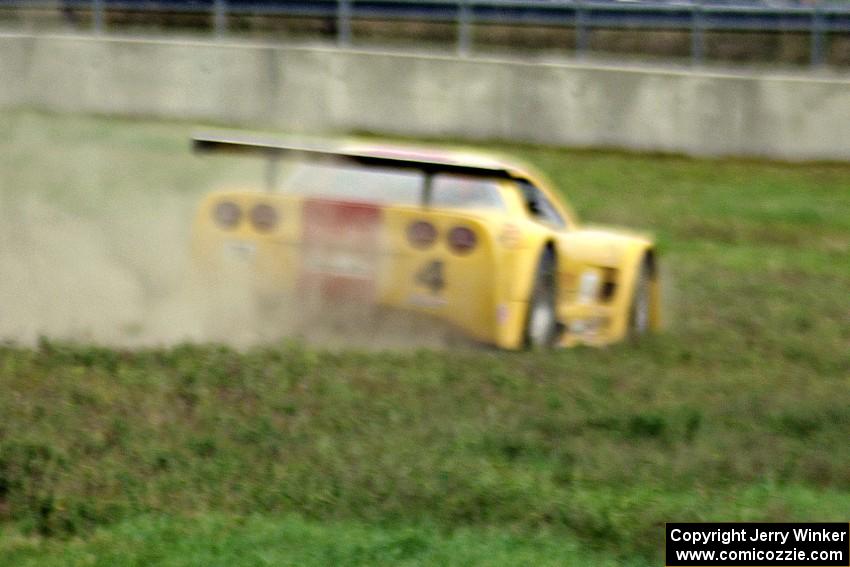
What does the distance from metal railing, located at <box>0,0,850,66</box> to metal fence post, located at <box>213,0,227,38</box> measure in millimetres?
13

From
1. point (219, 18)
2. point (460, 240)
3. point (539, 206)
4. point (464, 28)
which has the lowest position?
point (460, 240)

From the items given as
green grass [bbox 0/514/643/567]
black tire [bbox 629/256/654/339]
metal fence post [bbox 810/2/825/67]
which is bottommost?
green grass [bbox 0/514/643/567]

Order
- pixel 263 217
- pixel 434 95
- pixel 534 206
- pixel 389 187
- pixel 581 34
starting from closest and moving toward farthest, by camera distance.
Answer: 1. pixel 263 217
2. pixel 389 187
3. pixel 534 206
4. pixel 434 95
5. pixel 581 34

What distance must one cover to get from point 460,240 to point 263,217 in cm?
112

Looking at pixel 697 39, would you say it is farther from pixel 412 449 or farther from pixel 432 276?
pixel 412 449

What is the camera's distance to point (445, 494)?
533cm

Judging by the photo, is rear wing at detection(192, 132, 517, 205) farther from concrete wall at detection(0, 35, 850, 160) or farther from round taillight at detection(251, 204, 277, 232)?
concrete wall at detection(0, 35, 850, 160)

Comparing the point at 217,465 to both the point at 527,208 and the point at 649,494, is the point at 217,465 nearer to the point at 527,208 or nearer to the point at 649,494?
the point at 649,494

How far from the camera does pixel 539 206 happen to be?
9148mm

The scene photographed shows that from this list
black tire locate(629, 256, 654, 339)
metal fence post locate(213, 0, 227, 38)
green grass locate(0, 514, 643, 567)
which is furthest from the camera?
metal fence post locate(213, 0, 227, 38)

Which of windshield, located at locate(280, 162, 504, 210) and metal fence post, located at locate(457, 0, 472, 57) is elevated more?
metal fence post, located at locate(457, 0, 472, 57)

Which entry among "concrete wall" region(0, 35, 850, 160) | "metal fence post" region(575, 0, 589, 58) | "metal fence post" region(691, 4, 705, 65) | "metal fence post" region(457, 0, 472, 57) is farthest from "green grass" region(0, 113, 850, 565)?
"metal fence post" region(457, 0, 472, 57)

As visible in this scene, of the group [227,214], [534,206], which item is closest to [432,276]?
[227,214]

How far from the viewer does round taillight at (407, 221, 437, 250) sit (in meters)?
7.98
